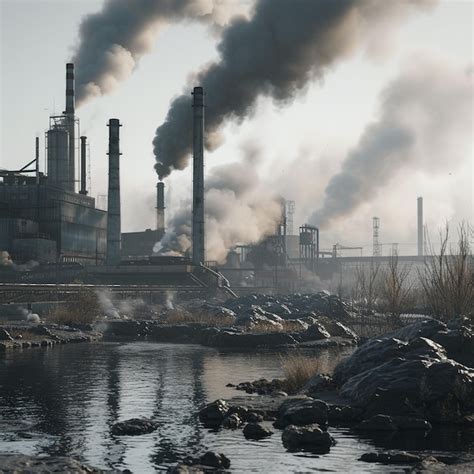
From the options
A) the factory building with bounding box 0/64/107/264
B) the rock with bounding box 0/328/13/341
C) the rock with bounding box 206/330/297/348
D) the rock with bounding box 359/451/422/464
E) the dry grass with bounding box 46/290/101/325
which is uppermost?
the factory building with bounding box 0/64/107/264

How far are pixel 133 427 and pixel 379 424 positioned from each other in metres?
5.88

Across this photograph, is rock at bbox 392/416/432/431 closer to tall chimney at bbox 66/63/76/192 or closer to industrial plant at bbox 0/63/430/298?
industrial plant at bbox 0/63/430/298

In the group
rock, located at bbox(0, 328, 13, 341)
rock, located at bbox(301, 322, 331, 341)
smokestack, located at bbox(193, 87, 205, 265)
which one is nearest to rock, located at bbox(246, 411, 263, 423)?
rock, located at bbox(0, 328, 13, 341)

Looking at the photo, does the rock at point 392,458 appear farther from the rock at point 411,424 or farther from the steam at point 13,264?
the steam at point 13,264

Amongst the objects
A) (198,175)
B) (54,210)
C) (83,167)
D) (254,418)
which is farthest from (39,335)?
(83,167)

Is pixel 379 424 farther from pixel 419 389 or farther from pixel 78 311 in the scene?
pixel 78 311

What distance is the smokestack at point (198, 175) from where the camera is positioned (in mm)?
98188

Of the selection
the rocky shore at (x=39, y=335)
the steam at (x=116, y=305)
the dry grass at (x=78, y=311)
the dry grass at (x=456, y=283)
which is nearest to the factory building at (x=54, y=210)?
the steam at (x=116, y=305)

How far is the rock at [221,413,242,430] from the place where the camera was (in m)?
20.9

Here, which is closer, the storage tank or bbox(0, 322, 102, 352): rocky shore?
bbox(0, 322, 102, 352): rocky shore

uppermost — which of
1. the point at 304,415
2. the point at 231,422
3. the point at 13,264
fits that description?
the point at 13,264

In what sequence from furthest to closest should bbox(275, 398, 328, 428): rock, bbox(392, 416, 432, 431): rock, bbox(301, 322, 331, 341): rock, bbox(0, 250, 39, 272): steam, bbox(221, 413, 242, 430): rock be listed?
bbox(0, 250, 39, 272): steam, bbox(301, 322, 331, 341): rock, bbox(275, 398, 328, 428): rock, bbox(221, 413, 242, 430): rock, bbox(392, 416, 432, 431): rock

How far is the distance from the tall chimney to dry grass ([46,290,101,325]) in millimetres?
57464

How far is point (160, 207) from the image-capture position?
142 metres
